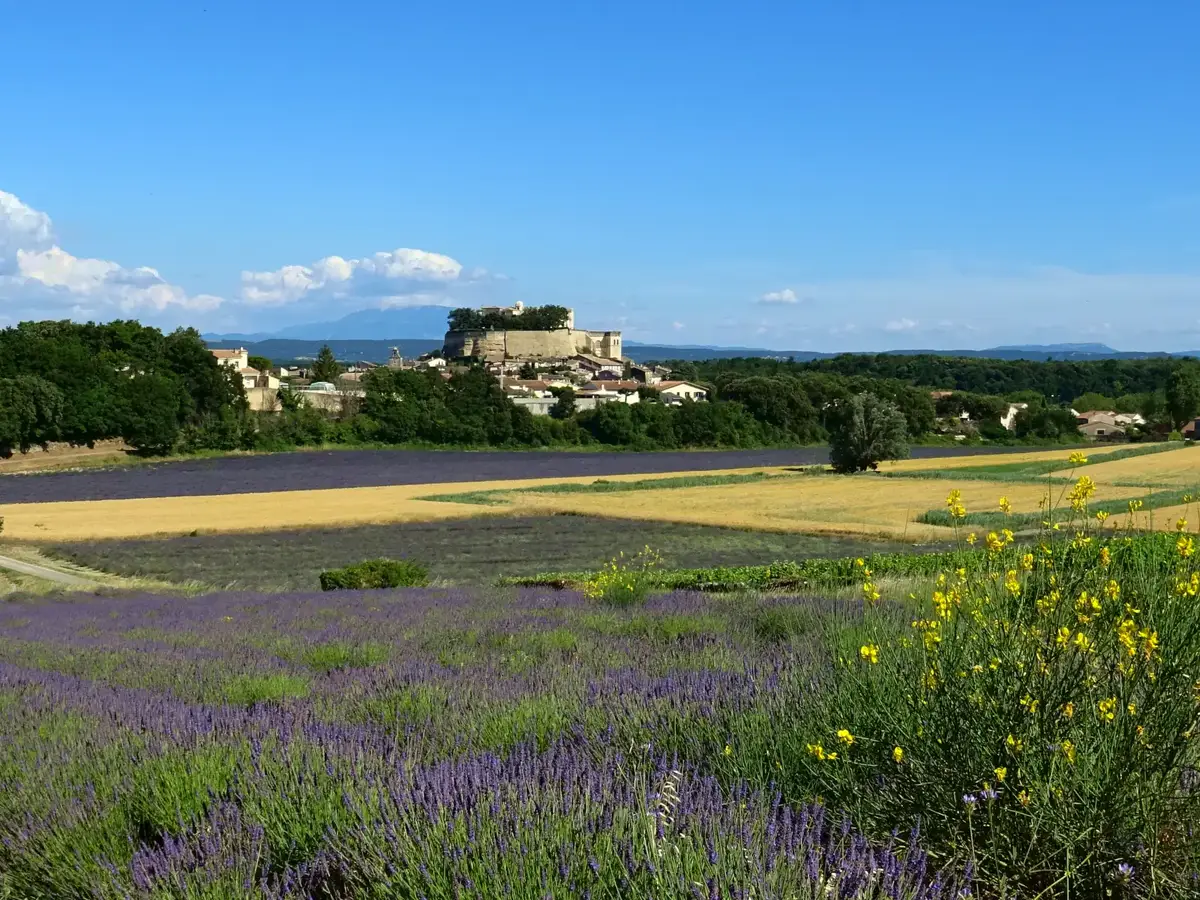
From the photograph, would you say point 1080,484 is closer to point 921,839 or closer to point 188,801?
point 921,839

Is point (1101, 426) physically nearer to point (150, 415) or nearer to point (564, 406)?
point (564, 406)

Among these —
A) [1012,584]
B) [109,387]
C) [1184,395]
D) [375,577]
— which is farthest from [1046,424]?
[1012,584]

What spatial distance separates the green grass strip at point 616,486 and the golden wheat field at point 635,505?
1094 mm

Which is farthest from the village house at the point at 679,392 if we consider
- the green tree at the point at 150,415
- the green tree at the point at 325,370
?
the green tree at the point at 150,415

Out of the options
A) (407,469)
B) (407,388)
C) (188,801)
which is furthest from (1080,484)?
(407,388)

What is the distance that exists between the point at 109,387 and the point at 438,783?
11021cm

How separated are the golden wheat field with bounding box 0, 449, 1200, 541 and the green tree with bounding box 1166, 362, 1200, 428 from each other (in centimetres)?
6855

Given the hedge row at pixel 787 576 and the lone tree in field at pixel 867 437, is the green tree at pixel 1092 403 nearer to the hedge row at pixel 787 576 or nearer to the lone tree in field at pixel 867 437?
the lone tree in field at pixel 867 437

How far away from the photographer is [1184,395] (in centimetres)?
14075

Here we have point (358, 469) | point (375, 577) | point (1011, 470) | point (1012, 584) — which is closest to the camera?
point (1012, 584)

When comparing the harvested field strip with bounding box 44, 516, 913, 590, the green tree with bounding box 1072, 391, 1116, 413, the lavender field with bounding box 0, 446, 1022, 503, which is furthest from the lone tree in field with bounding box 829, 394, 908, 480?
the green tree with bounding box 1072, 391, 1116, 413

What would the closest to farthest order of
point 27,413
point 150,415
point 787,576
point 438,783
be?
1. point 438,783
2. point 787,576
3. point 27,413
4. point 150,415

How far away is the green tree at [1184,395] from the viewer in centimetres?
14012

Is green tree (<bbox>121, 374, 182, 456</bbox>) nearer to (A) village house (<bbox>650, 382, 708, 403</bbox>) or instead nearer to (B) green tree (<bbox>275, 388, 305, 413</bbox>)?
(B) green tree (<bbox>275, 388, 305, 413</bbox>)
